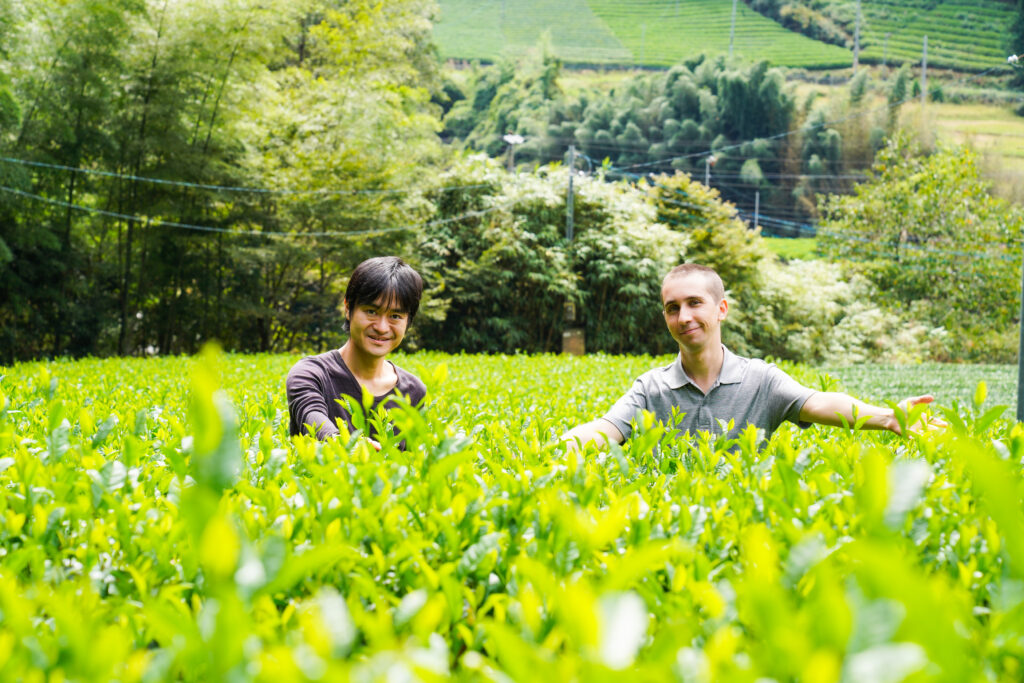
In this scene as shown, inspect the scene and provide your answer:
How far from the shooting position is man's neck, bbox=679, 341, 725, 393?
2912 mm

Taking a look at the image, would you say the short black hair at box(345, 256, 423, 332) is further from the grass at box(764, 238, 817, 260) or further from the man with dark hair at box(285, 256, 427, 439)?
the grass at box(764, 238, 817, 260)

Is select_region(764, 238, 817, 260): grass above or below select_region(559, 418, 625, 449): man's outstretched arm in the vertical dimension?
above

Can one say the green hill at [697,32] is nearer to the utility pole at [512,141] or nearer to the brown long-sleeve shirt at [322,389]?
the utility pole at [512,141]

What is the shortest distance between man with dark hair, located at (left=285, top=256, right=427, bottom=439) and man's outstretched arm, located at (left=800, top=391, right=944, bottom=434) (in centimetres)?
153

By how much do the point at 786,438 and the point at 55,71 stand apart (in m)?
14.7

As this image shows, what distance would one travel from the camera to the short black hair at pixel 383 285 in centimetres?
301

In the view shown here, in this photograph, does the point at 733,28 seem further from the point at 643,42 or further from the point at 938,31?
the point at 938,31

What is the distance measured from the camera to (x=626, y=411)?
2.69 meters

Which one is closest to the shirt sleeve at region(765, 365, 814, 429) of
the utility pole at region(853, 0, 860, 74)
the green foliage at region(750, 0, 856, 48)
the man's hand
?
the man's hand

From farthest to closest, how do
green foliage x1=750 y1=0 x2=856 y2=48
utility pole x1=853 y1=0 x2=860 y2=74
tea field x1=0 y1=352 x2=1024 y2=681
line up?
green foliage x1=750 y1=0 x2=856 y2=48, utility pole x1=853 y1=0 x2=860 y2=74, tea field x1=0 y1=352 x2=1024 y2=681

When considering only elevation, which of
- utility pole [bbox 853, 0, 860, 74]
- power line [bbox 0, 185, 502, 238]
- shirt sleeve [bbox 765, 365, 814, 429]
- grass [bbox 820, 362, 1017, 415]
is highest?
utility pole [bbox 853, 0, 860, 74]

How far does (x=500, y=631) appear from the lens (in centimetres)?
51

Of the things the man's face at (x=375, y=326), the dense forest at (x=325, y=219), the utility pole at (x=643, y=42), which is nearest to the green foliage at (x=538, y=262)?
the dense forest at (x=325, y=219)

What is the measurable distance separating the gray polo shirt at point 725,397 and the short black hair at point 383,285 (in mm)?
975
